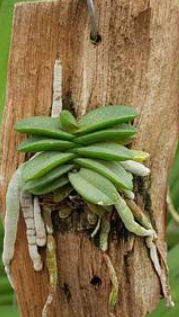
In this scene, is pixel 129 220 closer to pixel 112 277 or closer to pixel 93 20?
pixel 112 277

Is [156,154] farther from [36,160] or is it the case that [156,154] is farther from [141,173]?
[36,160]

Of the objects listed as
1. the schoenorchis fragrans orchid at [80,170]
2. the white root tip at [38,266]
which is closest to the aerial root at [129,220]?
the schoenorchis fragrans orchid at [80,170]

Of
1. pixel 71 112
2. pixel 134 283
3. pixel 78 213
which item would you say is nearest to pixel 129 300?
pixel 134 283

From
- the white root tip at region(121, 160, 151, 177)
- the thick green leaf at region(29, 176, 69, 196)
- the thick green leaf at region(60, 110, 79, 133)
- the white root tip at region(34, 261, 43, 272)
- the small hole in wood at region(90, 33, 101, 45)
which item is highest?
the small hole in wood at region(90, 33, 101, 45)

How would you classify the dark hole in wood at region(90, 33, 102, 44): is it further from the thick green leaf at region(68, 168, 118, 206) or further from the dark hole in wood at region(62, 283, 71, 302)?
the dark hole in wood at region(62, 283, 71, 302)

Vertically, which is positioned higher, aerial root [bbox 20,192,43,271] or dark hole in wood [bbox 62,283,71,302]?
aerial root [bbox 20,192,43,271]

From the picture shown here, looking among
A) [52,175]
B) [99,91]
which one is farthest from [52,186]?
[99,91]

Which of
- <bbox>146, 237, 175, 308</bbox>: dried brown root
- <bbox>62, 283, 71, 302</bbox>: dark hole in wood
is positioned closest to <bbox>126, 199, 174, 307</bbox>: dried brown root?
<bbox>146, 237, 175, 308</bbox>: dried brown root
